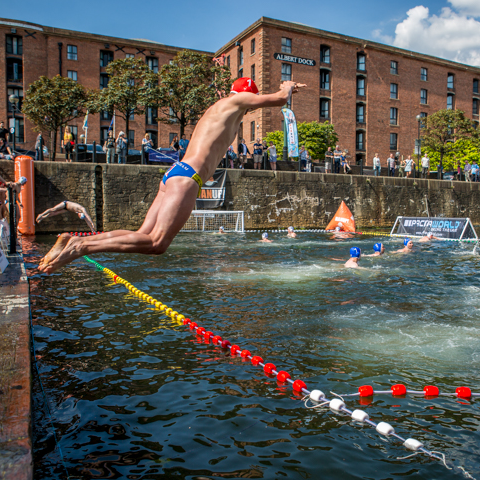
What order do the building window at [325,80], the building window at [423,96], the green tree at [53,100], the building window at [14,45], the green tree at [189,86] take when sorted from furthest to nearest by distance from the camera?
the building window at [423,96] < the building window at [325,80] < the building window at [14,45] < the green tree at [53,100] < the green tree at [189,86]

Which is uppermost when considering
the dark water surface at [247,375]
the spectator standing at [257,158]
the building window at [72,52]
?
the building window at [72,52]

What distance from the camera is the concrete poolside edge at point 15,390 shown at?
211 centimetres

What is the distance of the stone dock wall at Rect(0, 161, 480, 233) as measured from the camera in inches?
732

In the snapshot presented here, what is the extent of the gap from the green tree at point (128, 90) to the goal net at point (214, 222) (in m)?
10.3

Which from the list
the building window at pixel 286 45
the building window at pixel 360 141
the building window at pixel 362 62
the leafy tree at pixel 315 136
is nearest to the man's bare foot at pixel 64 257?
the leafy tree at pixel 315 136

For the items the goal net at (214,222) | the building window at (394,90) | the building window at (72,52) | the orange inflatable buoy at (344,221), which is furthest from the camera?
the building window at (394,90)

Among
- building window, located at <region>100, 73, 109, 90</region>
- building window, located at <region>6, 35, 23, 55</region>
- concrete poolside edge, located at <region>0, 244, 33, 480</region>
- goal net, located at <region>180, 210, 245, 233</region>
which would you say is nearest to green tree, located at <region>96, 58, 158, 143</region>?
goal net, located at <region>180, 210, 245, 233</region>

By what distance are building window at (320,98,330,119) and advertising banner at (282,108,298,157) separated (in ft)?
75.4

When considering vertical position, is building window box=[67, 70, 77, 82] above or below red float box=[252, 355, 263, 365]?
above

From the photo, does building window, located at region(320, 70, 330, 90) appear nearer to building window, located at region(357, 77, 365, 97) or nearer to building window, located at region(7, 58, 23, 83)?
building window, located at region(357, 77, 365, 97)

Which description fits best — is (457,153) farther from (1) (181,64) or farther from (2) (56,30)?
(2) (56,30)

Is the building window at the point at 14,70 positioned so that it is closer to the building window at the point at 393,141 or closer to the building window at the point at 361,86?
the building window at the point at 361,86

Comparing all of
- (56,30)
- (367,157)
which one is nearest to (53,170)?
(56,30)

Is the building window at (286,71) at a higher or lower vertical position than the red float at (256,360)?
higher
